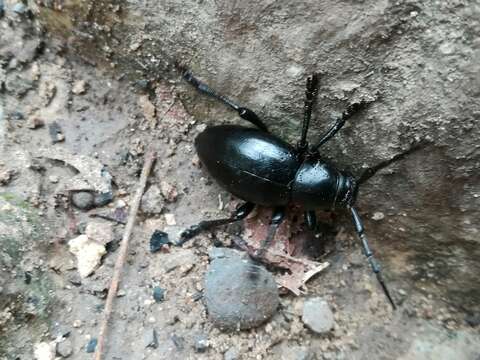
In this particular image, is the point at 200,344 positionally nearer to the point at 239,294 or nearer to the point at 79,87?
the point at 239,294

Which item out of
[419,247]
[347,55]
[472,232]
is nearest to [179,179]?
[347,55]

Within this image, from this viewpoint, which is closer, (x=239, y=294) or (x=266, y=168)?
(x=239, y=294)

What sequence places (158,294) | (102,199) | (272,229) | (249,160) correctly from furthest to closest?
(272,229)
(102,199)
(249,160)
(158,294)

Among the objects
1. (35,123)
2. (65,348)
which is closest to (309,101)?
(35,123)

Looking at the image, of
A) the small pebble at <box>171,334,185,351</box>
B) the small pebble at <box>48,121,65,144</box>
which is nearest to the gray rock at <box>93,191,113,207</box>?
the small pebble at <box>48,121,65,144</box>

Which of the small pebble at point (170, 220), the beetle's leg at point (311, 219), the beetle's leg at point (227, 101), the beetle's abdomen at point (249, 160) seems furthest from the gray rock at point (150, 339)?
the beetle's leg at point (227, 101)

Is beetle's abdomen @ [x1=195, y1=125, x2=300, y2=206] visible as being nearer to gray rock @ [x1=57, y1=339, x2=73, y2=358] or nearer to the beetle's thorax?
the beetle's thorax
